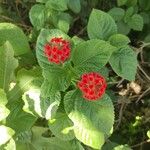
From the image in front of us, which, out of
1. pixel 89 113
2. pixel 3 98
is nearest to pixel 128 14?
pixel 89 113

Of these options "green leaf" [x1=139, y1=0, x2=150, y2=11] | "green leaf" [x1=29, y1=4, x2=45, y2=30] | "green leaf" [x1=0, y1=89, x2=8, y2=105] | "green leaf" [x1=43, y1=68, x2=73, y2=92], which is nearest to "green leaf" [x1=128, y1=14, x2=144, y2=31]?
"green leaf" [x1=139, y1=0, x2=150, y2=11]

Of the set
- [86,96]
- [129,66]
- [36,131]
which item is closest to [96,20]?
[129,66]

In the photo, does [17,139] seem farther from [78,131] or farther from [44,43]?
[44,43]

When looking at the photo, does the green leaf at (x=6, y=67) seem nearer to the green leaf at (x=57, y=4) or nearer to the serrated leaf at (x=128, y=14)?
the green leaf at (x=57, y=4)

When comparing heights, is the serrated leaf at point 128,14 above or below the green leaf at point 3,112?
above

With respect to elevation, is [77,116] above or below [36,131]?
above

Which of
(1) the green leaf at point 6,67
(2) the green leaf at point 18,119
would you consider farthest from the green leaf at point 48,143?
(1) the green leaf at point 6,67
